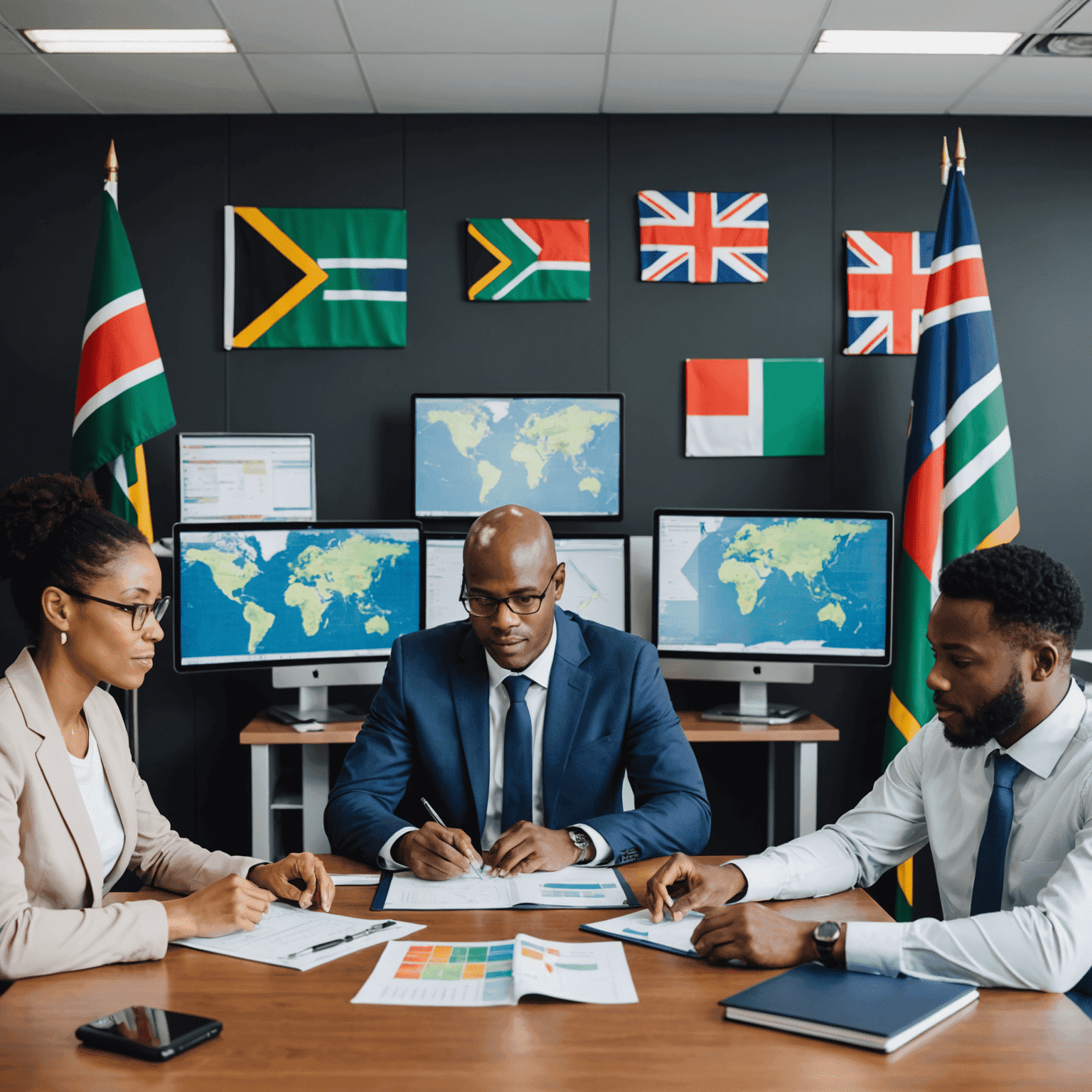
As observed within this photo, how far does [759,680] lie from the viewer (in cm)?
315

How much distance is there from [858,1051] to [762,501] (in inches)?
107

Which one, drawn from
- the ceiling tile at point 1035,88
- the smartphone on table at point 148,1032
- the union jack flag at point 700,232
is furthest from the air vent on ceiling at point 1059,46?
the smartphone on table at point 148,1032

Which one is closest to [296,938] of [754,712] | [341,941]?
[341,941]

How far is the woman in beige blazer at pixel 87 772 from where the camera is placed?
1285 mm

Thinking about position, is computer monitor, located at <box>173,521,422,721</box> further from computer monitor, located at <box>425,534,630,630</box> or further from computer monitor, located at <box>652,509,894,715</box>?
computer monitor, located at <box>652,509,894,715</box>

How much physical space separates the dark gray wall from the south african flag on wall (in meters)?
0.34

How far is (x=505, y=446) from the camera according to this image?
11.5 ft

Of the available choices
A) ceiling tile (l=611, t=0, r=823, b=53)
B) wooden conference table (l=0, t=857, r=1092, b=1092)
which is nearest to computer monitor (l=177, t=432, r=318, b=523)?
ceiling tile (l=611, t=0, r=823, b=53)

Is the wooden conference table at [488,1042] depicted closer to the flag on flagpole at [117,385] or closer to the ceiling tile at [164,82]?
the flag on flagpole at [117,385]

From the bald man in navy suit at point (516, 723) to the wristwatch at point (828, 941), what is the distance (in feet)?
1.76

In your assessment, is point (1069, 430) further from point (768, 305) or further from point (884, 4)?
point (884, 4)

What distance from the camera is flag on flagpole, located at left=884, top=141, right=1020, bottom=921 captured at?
10.3 ft

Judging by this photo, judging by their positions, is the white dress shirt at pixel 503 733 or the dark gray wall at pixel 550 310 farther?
the dark gray wall at pixel 550 310

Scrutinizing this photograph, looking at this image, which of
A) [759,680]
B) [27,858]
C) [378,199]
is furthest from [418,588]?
[27,858]
